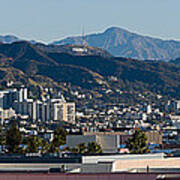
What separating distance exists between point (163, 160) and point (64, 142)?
73249 millimetres

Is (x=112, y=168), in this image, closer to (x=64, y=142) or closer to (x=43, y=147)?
(x=43, y=147)

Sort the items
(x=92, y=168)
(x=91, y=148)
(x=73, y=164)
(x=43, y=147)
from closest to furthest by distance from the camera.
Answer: (x=92, y=168), (x=73, y=164), (x=91, y=148), (x=43, y=147)

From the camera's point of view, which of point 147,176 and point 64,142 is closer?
point 147,176

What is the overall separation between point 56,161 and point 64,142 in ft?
254

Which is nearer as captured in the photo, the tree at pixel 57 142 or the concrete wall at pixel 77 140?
the tree at pixel 57 142

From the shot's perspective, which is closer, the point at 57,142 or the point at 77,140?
the point at 57,142

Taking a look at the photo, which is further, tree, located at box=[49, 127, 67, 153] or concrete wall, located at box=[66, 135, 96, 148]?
concrete wall, located at box=[66, 135, 96, 148]

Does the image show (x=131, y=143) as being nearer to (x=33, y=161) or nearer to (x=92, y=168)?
(x=33, y=161)

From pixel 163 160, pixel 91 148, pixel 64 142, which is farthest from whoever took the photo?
pixel 64 142

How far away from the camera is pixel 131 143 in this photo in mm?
134500

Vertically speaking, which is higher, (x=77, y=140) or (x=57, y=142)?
(x=77, y=140)

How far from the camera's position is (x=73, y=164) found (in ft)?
245

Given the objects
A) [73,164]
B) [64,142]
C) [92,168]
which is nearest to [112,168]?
[92,168]

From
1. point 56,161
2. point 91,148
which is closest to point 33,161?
point 56,161
